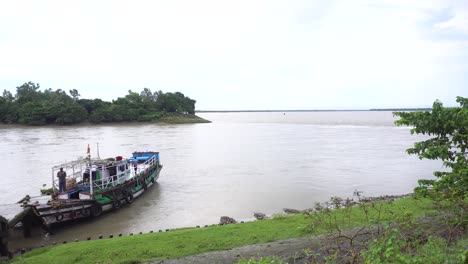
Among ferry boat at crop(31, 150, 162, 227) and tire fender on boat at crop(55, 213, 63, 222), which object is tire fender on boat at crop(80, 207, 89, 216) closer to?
ferry boat at crop(31, 150, 162, 227)

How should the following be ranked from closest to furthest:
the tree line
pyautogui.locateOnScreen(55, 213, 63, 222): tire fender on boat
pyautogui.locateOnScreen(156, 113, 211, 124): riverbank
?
1. pyautogui.locateOnScreen(55, 213, 63, 222): tire fender on boat
2. the tree line
3. pyautogui.locateOnScreen(156, 113, 211, 124): riverbank

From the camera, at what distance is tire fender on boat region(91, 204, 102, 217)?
18766 mm

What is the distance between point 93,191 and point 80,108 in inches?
3753

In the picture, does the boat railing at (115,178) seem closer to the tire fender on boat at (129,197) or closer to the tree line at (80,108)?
the tire fender on boat at (129,197)

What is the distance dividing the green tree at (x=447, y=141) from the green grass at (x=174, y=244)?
2.97 m

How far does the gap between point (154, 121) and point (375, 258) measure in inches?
4687

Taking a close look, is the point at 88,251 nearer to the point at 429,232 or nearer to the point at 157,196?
the point at 429,232

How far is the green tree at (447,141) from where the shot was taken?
285 inches

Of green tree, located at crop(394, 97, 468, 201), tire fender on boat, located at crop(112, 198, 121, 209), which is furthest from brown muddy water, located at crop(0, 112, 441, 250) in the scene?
green tree, located at crop(394, 97, 468, 201)

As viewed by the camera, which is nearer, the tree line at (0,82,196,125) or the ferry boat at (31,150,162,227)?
the ferry boat at (31,150,162,227)

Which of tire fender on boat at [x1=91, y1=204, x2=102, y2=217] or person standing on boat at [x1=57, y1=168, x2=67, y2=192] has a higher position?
person standing on boat at [x1=57, y1=168, x2=67, y2=192]

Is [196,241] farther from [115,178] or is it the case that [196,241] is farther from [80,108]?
[80,108]

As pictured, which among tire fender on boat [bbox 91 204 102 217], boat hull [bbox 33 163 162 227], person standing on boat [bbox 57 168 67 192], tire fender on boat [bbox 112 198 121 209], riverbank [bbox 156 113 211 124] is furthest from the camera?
riverbank [bbox 156 113 211 124]

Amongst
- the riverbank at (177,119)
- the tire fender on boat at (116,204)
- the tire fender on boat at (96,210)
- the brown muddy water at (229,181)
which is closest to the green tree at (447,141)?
the brown muddy water at (229,181)
